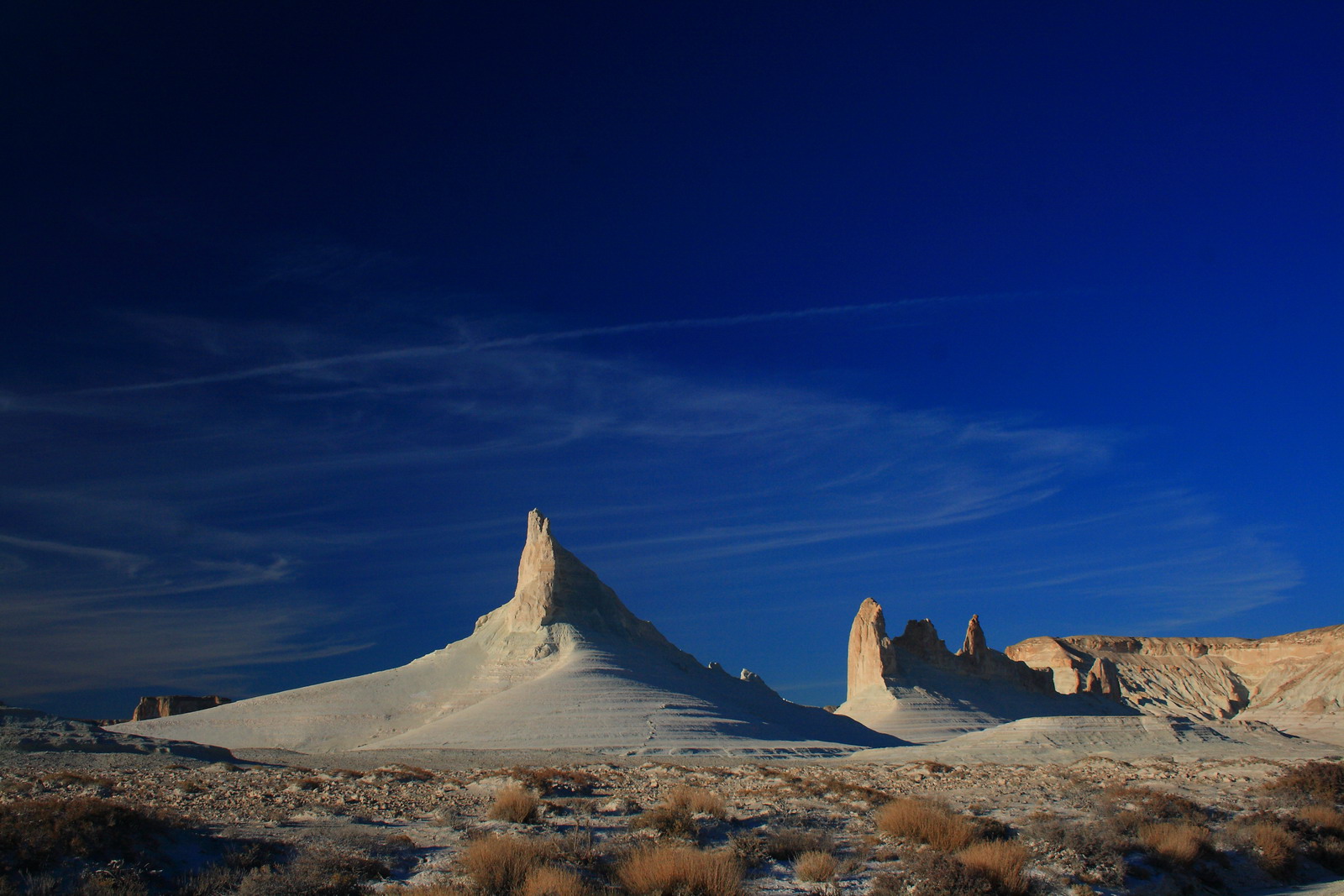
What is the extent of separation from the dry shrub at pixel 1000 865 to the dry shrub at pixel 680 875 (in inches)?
152

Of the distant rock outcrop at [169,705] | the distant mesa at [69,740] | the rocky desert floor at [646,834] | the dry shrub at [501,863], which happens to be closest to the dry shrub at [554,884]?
the rocky desert floor at [646,834]

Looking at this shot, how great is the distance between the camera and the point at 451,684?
71.1 metres

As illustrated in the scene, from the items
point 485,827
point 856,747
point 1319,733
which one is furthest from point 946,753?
point 1319,733

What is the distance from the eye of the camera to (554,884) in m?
11.4

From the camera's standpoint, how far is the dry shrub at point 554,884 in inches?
442

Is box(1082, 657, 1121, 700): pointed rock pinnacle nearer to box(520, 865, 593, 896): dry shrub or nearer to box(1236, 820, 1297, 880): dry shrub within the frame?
box(1236, 820, 1297, 880): dry shrub

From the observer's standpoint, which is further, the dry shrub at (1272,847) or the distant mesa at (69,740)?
the distant mesa at (69,740)

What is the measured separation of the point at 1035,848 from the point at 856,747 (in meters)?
43.3

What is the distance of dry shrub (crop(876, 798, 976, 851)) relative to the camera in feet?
49.9

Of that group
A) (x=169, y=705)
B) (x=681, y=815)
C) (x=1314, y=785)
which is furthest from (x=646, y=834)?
(x=169, y=705)

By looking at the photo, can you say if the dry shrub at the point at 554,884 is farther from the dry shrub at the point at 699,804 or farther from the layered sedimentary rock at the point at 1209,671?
the layered sedimentary rock at the point at 1209,671

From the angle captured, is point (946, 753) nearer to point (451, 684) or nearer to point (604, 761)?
point (604, 761)

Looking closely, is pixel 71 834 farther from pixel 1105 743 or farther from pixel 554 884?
pixel 1105 743

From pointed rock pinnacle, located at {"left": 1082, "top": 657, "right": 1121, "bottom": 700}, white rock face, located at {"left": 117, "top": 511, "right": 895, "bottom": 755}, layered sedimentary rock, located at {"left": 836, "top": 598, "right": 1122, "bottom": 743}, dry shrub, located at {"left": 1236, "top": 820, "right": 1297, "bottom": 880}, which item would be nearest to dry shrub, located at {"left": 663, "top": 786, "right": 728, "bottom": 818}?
dry shrub, located at {"left": 1236, "top": 820, "right": 1297, "bottom": 880}
